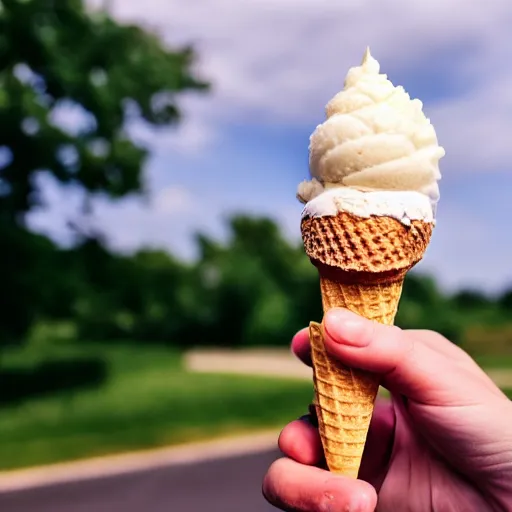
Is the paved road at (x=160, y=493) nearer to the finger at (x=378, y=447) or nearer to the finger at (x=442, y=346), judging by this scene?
the finger at (x=378, y=447)

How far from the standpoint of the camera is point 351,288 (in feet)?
9.07

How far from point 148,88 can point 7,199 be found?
3.91 meters

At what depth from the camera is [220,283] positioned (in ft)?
Answer: 100

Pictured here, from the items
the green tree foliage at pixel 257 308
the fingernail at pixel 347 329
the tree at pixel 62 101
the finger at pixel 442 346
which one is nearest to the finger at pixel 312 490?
the fingernail at pixel 347 329

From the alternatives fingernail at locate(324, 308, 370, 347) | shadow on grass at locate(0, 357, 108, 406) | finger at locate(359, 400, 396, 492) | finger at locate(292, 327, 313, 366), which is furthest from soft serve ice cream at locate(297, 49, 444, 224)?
shadow on grass at locate(0, 357, 108, 406)

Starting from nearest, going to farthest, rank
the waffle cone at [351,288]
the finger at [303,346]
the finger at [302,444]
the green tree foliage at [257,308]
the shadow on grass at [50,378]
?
the waffle cone at [351,288] → the finger at [302,444] → the finger at [303,346] → the shadow on grass at [50,378] → the green tree foliage at [257,308]

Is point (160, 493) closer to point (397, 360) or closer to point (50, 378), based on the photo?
point (397, 360)

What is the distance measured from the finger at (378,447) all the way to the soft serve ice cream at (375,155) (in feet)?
3.62

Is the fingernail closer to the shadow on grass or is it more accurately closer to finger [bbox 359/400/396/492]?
finger [bbox 359/400/396/492]

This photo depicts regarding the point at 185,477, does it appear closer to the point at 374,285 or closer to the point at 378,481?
the point at 378,481

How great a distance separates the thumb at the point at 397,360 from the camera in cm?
256

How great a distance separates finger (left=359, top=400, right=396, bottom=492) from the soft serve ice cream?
1.10 meters

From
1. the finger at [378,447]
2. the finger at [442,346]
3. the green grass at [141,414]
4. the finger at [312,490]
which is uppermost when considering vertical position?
the green grass at [141,414]

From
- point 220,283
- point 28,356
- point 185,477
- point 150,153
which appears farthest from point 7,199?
point 220,283
